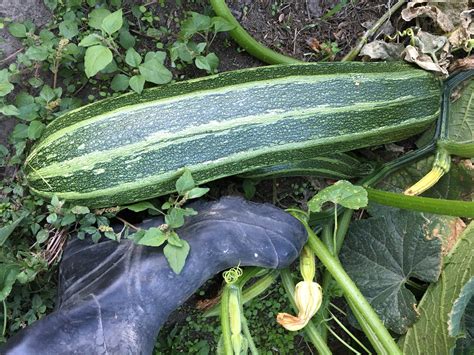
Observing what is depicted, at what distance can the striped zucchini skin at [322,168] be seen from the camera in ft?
6.86

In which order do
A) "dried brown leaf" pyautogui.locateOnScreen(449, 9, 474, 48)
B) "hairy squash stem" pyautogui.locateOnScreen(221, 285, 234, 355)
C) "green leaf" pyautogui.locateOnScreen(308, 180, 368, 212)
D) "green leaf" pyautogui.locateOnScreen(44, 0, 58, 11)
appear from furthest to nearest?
"dried brown leaf" pyautogui.locateOnScreen(449, 9, 474, 48), "green leaf" pyautogui.locateOnScreen(44, 0, 58, 11), "green leaf" pyautogui.locateOnScreen(308, 180, 368, 212), "hairy squash stem" pyautogui.locateOnScreen(221, 285, 234, 355)

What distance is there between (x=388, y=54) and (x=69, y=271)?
1.35 m

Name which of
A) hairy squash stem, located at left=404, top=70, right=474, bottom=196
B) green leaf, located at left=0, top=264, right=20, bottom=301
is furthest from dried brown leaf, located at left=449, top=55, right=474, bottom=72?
green leaf, located at left=0, top=264, right=20, bottom=301

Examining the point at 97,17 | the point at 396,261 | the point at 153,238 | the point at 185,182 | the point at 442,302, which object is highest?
the point at 97,17

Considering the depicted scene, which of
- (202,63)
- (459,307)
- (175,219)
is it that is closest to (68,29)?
(202,63)

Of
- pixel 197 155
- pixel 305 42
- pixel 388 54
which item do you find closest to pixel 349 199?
pixel 197 155

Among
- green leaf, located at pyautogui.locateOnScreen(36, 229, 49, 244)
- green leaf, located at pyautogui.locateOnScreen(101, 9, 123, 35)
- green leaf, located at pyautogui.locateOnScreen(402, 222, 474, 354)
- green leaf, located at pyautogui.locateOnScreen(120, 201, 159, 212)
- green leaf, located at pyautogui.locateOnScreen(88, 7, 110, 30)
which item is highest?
green leaf, located at pyautogui.locateOnScreen(101, 9, 123, 35)

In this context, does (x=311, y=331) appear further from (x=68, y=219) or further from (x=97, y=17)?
(x=97, y=17)

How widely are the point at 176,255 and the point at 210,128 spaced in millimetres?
394

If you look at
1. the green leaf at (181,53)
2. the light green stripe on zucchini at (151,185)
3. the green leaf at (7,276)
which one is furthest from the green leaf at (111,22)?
the green leaf at (7,276)

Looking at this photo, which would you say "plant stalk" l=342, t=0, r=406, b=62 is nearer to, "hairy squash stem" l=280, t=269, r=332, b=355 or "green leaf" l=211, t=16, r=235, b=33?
"green leaf" l=211, t=16, r=235, b=33

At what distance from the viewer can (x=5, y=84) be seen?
1822mm

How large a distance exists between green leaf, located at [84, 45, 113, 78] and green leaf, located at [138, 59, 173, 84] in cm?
14

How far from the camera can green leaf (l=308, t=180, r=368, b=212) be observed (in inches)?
70.1
